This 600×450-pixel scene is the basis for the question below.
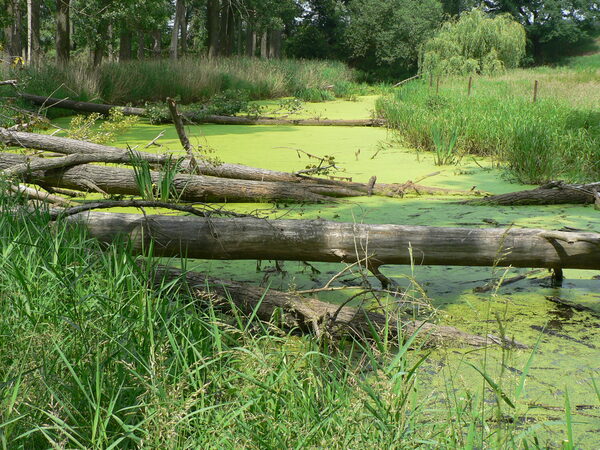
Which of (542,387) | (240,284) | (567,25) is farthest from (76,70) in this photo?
(567,25)

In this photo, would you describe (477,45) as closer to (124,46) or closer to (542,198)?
(124,46)

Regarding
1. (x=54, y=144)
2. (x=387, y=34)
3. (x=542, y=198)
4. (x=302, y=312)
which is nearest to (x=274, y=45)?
(x=387, y=34)

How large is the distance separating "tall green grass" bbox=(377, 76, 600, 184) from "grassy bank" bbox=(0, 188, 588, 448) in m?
4.57

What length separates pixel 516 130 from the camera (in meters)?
7.23

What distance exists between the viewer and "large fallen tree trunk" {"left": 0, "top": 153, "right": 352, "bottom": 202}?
209 inches

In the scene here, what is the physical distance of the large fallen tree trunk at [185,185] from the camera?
17.4 feet

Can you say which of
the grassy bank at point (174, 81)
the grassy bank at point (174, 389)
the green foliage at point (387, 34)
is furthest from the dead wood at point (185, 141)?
the green foliage at point (387, 34)

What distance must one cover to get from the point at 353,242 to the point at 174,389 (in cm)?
167

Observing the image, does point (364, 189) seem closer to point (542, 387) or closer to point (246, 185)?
point (246, 185)

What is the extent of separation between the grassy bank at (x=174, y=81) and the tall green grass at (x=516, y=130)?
14.5 ft

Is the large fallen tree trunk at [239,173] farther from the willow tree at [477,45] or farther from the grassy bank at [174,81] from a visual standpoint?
the willow tree at [477,45]

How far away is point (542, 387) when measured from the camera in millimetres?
Result: 2469

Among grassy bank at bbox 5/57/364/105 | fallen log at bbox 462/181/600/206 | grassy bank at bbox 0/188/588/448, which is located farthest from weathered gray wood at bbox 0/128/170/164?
grassy bank at bbox 0/188/588/448

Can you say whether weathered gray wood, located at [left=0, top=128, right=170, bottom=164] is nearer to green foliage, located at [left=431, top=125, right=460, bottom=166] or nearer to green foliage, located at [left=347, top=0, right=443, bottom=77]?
green foliage, located at [left=431, top=125, right=460, bottom=166]
